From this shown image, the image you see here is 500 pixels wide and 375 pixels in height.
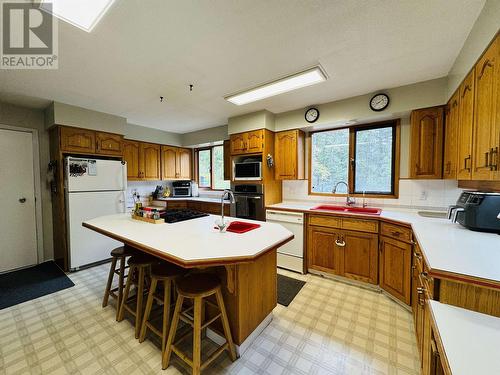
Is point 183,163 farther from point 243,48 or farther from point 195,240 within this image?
point 195,240

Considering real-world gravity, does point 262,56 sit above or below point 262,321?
above

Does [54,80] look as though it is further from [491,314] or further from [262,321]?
[491,314]

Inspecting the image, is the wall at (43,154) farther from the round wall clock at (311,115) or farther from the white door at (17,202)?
the round wall clock at (311,115)

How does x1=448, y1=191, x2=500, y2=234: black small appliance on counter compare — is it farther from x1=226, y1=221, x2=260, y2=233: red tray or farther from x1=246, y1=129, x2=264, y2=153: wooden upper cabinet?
x1=246, y1=129, x2=264, y2=153: wooden upper cabinet

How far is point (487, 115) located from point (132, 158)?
15.7 ft

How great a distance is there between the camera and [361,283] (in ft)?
8.52

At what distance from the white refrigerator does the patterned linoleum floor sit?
855 millimetres

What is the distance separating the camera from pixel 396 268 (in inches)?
87.9

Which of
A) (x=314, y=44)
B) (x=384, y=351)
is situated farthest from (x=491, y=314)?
(x=314, y=44)

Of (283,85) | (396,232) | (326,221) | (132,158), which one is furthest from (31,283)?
(396,232)

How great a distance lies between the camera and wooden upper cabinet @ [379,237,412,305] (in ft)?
6.88

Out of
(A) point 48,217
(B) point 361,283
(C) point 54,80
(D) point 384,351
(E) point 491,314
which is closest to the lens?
(E) point 491,314

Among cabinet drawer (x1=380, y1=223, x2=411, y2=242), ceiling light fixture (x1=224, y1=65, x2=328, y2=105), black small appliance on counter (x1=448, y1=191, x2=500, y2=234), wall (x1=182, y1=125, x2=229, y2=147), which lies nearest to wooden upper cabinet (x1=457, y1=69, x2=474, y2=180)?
black small appliance on counter (x1=448, y1=191, x2=500, y2=234)

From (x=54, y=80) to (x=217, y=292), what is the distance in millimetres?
2935
